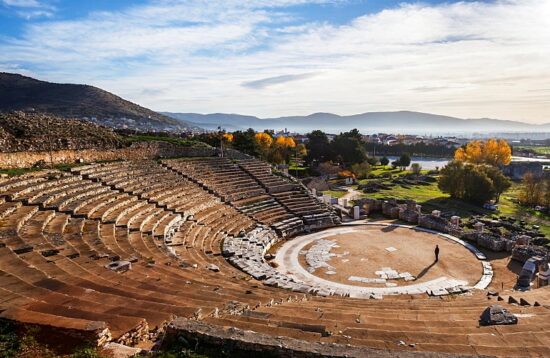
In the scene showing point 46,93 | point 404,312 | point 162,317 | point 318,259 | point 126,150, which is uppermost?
point 46,93

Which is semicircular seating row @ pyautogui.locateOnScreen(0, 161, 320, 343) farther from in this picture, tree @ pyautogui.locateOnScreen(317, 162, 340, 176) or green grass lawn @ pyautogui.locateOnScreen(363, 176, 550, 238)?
tree @ pyautogui.locateOnScreen(317, 162, 340, 176)

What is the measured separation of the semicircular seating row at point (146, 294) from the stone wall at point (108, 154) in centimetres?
231

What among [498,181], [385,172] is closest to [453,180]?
[498,181]

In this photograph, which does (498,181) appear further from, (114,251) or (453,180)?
(114,251)

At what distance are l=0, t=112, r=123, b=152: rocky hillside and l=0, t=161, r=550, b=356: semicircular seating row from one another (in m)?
3.41

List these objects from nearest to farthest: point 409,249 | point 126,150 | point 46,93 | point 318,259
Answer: point 318,259 < point 409,249 < point 126,150 < point 46,93

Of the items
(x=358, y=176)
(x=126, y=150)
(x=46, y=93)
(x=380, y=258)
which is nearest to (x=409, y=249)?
(x=380, y=258)

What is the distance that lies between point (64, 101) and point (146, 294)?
389 ft

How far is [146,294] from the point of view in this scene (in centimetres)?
961

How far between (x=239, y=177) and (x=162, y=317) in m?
25.9

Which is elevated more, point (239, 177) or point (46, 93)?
Result: point (46, 93)

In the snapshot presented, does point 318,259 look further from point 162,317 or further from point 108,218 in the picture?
point 162,317

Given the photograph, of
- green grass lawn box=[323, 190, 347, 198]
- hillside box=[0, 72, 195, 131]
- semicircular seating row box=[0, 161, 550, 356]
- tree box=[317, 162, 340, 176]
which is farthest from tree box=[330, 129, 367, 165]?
hillside box=[0, 72, 195, 131]

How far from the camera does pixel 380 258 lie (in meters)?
22.9
